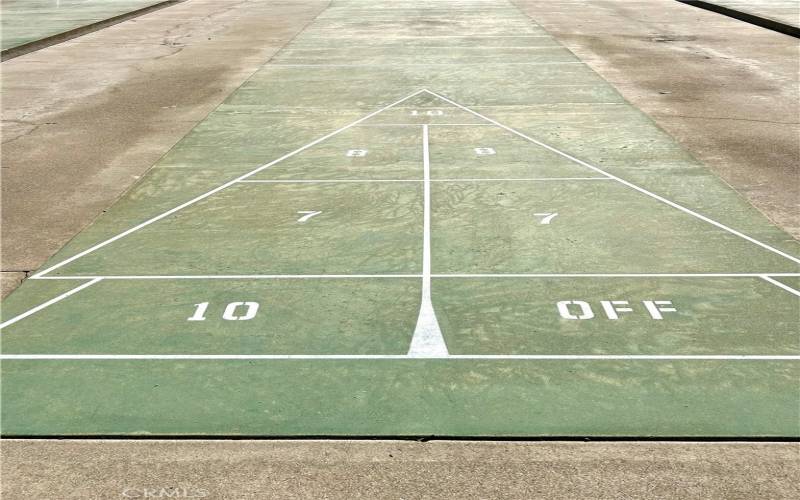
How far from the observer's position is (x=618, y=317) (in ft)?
26.3

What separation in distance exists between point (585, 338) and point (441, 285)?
1690mm

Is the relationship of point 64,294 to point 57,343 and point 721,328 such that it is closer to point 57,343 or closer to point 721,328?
point 57,343

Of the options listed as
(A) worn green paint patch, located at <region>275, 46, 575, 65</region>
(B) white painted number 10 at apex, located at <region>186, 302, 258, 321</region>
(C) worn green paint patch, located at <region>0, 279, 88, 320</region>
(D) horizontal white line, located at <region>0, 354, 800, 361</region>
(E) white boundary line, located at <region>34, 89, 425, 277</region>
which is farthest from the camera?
(A) worn green paint patch, located at <region>275, 46, 575, 65</region>

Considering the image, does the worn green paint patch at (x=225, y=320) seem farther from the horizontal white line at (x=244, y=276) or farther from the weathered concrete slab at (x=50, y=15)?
the weathered concrete slab at (x=50, y=15)

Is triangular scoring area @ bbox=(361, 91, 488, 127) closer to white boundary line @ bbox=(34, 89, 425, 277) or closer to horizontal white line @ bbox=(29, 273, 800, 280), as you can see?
white boundary line @ bbox=(34, 89, 425, 277)

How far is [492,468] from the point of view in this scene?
19.1 feet

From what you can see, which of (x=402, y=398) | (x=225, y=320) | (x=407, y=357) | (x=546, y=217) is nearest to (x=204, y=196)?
(x=225, y=320)

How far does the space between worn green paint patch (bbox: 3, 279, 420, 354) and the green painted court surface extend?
0.09 ft

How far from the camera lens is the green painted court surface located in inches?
260

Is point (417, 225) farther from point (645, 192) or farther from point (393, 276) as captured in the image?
point (645, 192)

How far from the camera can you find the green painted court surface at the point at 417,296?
6.59 m

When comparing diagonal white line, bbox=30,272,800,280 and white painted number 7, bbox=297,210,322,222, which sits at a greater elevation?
diagonal white line, bbox=30,272,800,280

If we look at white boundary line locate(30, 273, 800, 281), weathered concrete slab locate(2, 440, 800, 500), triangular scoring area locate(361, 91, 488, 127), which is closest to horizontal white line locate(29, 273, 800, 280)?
white boundary line locate(30, 273, 800, 281)

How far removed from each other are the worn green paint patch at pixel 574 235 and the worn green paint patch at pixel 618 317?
16.0 inches
